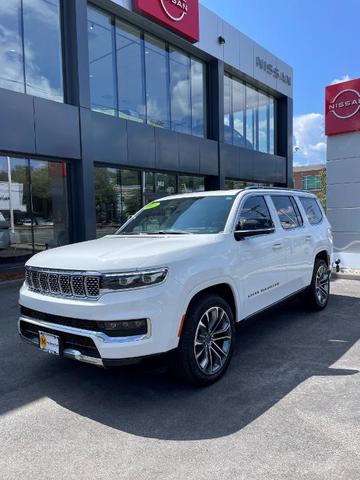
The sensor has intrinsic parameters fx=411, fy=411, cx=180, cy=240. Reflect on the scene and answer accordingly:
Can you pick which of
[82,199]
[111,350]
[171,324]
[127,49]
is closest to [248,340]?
[171,324]

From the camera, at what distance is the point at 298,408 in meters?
3.57

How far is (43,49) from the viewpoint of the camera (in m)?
13.0

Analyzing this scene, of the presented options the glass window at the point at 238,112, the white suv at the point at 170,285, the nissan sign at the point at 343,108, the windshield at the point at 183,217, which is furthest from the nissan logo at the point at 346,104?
the glass window at the point at 238,112

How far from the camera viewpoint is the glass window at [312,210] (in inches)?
265

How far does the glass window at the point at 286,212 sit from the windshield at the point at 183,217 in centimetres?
101

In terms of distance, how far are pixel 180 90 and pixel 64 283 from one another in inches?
663

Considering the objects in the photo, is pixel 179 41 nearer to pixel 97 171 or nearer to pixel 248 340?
pixel 97 171

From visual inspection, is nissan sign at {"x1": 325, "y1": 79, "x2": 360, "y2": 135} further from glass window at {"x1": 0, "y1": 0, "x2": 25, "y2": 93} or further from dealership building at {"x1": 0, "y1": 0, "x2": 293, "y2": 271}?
glass window at {"x1": 0, "y1": 0, "x2": 25, "y2": 93}

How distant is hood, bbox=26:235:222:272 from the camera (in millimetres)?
3568

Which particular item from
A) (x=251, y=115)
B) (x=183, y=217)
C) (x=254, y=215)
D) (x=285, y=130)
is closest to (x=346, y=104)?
(x=254, y=215)

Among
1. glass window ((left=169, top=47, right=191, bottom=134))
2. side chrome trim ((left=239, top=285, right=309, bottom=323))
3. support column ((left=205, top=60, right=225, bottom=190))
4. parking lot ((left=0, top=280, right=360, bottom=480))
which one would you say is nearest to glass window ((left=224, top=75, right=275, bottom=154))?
Answer: support column ((left=205, top=60, right=225, bottom=190))

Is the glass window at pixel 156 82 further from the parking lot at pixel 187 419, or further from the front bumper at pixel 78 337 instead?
the front bumper at pixel 78 337

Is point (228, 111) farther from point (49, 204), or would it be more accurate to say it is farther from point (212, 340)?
point (212, 340)

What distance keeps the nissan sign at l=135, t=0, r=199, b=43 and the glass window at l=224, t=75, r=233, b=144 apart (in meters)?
4.46
